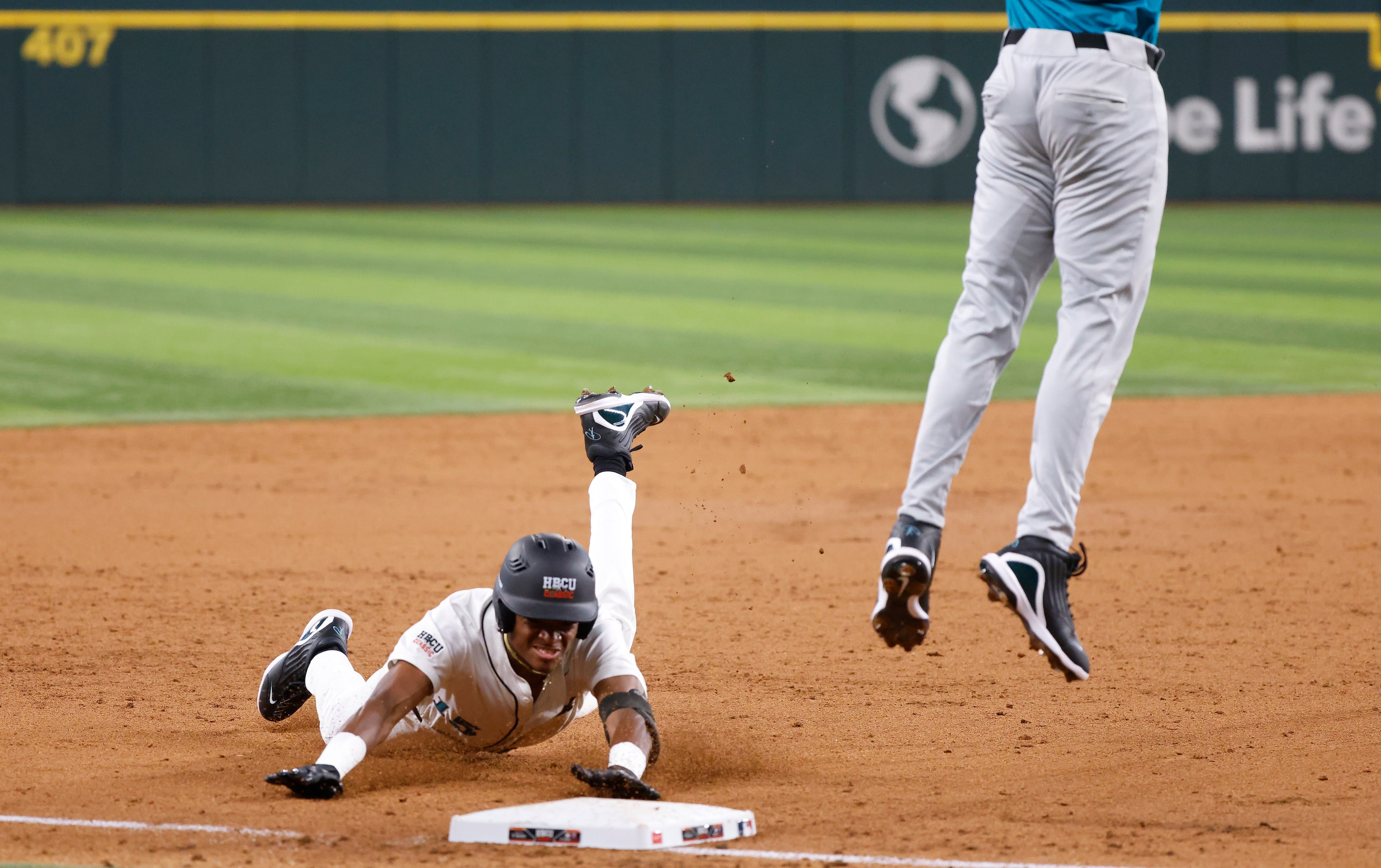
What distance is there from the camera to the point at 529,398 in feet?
41.5

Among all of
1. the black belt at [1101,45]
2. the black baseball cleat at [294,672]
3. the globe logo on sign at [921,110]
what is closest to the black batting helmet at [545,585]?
the black baseball cleat at [294,672]

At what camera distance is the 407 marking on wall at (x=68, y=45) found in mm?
23531

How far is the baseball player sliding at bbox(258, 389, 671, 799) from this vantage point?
4.77 m

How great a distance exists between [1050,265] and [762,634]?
3.14m

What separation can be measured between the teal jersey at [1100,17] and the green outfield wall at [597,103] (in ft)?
69.2

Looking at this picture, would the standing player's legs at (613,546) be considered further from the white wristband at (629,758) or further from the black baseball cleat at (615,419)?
the white wristband at (629,758)

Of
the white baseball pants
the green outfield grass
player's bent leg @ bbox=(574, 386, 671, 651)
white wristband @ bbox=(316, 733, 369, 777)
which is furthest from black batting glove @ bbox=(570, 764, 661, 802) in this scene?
the green outfield grass

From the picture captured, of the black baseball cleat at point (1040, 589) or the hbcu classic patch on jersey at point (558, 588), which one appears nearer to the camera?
the black baseball cleat at point (1040, 589)

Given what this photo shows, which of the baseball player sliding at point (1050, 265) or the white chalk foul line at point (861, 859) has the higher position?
the baseball player sliding at point (1050, 265)

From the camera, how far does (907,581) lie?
14.1 feet

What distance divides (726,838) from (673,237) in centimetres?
1808

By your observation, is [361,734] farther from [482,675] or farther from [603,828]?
[603,828]

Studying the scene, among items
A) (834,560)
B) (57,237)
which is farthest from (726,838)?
(57,237)

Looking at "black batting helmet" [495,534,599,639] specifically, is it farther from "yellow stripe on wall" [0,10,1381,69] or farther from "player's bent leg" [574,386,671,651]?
"yellow stripe on wall" [0,10,1381,69]
